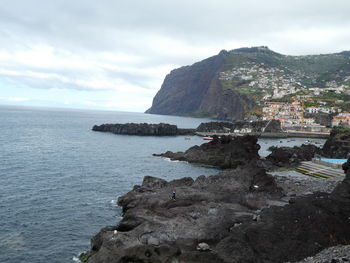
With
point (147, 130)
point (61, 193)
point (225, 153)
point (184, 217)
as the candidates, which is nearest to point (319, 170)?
point (225, 153)

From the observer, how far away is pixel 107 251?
68.8 feet

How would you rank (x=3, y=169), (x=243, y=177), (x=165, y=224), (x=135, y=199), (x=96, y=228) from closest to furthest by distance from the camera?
(x=165, y=224) → (x=96, y=228) → (x=135, y=199) → (x=243, y=177) → (x=3, y=169)

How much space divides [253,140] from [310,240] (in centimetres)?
4942

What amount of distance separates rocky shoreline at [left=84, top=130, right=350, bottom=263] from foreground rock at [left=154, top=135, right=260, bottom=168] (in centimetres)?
2387

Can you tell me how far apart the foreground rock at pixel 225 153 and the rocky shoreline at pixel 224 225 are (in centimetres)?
2387

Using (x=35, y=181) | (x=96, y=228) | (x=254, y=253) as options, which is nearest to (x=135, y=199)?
(x=96, y=228)

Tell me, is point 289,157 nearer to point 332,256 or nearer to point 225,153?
point 225,153

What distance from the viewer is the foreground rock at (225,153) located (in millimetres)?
63822

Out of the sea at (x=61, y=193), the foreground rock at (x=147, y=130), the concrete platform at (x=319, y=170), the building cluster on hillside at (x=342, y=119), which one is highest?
the building cluster on hillside at (x=342, y=119)

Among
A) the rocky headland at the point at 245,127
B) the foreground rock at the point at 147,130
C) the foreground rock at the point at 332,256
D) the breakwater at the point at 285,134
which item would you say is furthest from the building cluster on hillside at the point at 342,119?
the foreground rock at the point at 332,256

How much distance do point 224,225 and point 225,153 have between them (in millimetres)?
42443

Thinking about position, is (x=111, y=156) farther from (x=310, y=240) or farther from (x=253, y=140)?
(x=310, y=240)

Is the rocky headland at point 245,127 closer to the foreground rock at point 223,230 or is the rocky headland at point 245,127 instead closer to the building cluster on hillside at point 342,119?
the building cluster on hillside at point 342,119

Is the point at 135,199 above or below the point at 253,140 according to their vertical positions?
below
